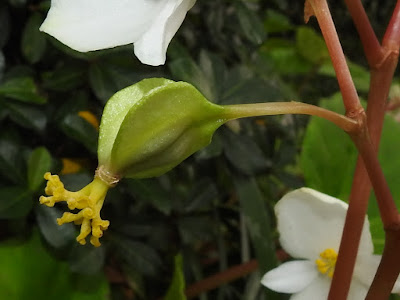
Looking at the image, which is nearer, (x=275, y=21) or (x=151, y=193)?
(x=151, y=193)

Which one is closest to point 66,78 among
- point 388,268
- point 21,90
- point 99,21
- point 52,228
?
point 21,90

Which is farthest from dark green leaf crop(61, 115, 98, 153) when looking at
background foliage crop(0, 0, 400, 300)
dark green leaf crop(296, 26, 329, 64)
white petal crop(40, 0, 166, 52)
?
dark green leaf crop(296, 26, 329, 64)

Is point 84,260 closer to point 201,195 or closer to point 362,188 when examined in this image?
point 201,195

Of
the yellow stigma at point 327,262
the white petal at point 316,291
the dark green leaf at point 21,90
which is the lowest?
the white petal at point 316,291

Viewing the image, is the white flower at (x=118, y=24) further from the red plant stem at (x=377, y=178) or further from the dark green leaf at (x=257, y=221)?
the dark green leaf at (x=257, y=221)

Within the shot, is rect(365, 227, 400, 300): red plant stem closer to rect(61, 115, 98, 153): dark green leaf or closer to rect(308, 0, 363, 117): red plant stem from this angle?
rect(308, 0, 363, 117): red plant stem

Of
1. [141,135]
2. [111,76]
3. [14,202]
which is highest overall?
[141,135]

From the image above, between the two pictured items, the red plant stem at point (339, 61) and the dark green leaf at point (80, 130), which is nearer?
the red plant stem at point (339, 61)

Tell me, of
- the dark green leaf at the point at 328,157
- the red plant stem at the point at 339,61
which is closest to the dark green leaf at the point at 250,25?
the dark green leaf at the point at 328,157
